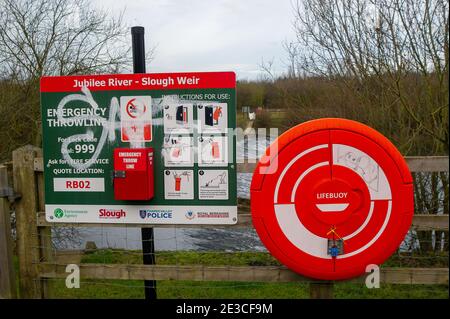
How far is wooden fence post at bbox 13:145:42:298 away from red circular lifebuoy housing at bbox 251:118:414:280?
1.71 meters

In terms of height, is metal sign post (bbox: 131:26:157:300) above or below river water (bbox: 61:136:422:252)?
above

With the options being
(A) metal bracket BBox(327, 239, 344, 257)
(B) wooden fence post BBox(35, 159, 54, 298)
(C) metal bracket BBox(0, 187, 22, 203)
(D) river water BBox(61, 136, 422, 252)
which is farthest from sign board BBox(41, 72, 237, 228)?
(D) river water BBox(61, 136, 422, 252)

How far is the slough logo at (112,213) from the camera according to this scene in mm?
3281

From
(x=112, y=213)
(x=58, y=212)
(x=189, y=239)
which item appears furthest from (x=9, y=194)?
(x=189, y=239)

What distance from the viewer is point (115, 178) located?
10.3ft

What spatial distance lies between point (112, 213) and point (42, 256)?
69 centimetres

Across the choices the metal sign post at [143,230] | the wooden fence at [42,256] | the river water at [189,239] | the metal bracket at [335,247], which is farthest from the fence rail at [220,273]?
the river water at [189,239]

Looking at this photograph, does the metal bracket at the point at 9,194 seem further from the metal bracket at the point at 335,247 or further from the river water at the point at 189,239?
the river water at the point at 189,239

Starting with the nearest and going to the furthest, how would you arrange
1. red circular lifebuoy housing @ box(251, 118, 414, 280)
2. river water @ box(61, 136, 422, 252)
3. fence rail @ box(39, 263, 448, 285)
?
red circular lifebuoy housing @ box(251, 118, 414, 280)
fence rail @ box(39, 263, 448, 285)
river water @ box(61, 136, 422, 252)

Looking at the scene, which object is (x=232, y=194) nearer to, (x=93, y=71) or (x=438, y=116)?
(x=438, y=116)

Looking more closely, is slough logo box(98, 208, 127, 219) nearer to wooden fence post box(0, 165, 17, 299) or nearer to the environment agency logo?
the environment agency logo

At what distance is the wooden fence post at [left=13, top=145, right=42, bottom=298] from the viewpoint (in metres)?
3.37

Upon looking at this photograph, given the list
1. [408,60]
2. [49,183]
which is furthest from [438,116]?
[49,183]

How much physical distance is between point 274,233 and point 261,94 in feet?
18.4
